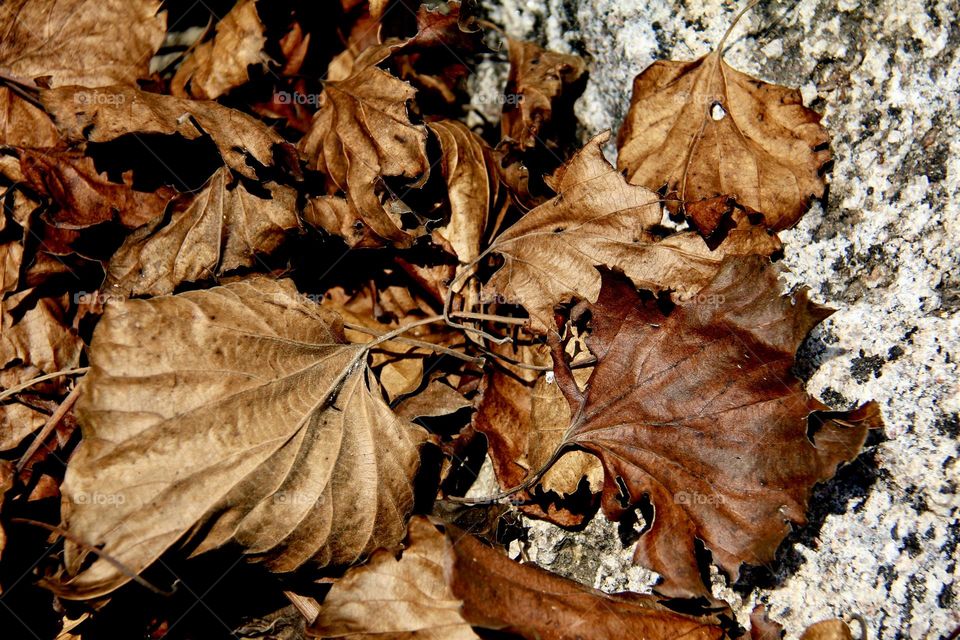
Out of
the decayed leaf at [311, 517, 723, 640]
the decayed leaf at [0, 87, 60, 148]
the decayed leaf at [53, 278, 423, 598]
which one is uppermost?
the decayed leaf at [0, 87, 60, 148]

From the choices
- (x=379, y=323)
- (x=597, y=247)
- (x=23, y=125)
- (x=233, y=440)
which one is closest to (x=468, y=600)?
(x=233, y=440)

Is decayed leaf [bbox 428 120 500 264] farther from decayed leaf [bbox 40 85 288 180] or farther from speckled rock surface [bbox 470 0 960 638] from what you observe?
speckled rock surface [bbox 470 0 960 638]

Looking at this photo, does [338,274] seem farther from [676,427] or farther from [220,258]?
[676,427]

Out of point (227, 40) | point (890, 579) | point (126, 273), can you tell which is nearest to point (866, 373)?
point (890, 579)

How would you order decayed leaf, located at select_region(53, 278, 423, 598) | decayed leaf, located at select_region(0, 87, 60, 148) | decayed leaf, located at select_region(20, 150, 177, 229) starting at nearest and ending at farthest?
decayed leaf, located at select_region(53, 278, 423, 598)
decayed leaf, located at select_region(20, 150, 177, 229)
decayed leaf, located at select_region(0, 87, 60, 148)

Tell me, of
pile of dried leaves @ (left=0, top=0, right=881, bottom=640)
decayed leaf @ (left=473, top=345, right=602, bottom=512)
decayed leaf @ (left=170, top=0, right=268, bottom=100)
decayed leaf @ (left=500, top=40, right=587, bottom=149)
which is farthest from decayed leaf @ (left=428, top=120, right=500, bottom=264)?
decayed leaf @ (left=170, top=0, right=268, bottom=100)

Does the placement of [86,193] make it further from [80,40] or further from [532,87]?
[532,87]
